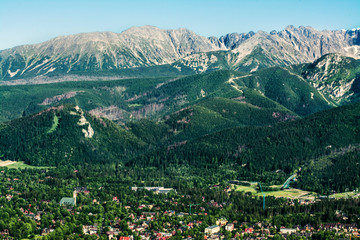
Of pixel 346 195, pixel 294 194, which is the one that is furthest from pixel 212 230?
pixel 346 195

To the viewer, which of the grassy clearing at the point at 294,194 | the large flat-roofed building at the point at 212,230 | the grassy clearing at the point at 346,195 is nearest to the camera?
the large flat-roofed building at the point at 212,230

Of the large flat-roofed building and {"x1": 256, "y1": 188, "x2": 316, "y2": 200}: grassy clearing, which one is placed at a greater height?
the large flat-roofed building

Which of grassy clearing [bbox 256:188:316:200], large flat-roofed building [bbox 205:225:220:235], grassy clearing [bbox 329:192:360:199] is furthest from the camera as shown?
grassy clearing [bbox 256:188:316:200]

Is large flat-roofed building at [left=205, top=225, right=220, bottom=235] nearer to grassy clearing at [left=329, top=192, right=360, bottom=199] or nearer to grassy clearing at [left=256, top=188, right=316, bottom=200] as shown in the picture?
grassy clearing at [left=256, top=188, right=316, bottom=200]

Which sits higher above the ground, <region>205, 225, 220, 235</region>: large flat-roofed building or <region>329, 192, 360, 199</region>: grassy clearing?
<region>205, 225, 220, 235</region>: large flat-roofed building

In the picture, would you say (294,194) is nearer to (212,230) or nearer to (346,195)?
(346,195)

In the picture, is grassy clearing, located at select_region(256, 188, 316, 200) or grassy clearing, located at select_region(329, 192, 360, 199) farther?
grassy clearing, located at select_region(256, 188, 316, 200)

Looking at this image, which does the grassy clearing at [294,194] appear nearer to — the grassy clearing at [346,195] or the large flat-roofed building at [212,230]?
the grassy clearing at [346,195]

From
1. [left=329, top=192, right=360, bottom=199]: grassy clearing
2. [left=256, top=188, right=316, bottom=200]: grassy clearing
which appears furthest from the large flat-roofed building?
[left=329, top=192, right=360, bottom=199]: grassy clearing

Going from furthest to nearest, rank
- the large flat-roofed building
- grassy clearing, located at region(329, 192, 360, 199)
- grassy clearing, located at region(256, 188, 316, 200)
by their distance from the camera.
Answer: grassy clearing, located at region(256, 188, 316, 200) → grassy clearing, located at region(329, 192, 360, 199) → the large flat-roofed building

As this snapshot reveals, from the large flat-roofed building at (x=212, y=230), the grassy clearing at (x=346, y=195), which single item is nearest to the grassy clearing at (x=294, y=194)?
the grassy clearing at (x=346, y=195)

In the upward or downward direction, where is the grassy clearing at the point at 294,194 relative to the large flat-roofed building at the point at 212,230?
downward

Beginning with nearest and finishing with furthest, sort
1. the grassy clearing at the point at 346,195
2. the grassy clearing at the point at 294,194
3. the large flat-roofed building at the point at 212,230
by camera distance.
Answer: the large flat-roofed building at the point at 212,230, the grassy clearing at the point at 346,195, the grassy clearing at the point at 294,194
